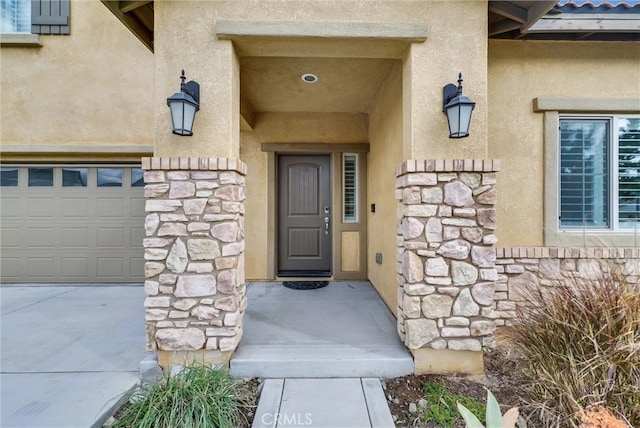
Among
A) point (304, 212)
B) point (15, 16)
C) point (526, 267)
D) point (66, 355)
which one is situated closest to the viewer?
point (66, 355)

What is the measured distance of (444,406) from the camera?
76.5 inches

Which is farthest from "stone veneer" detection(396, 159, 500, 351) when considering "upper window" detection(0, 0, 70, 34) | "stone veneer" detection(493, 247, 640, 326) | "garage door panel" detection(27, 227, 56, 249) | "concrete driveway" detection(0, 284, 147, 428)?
"upper window" detection(0, 0, 70, 34)

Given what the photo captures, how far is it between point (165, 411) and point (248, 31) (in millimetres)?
2796

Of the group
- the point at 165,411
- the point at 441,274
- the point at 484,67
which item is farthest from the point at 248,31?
the point at 165,411

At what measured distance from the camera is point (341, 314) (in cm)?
312

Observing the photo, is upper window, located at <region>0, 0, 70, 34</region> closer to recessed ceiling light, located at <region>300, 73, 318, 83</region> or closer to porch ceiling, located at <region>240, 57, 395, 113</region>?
porch ceiling, located at <region>240, 57, 395, 113</region>

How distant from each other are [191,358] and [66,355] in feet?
3.99

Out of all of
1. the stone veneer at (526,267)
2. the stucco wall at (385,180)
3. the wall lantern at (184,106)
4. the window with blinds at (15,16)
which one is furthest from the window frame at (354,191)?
the window with blinds at (15,16)

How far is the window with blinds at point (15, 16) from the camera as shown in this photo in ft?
14.4

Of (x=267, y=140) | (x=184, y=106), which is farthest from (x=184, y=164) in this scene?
(x=267, y=140)

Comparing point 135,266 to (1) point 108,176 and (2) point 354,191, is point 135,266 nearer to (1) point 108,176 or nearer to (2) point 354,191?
(1) point 108,176

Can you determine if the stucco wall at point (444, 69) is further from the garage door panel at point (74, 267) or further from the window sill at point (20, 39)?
the window sill at point (20, 39)

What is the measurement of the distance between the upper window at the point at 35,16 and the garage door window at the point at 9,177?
7.09ft

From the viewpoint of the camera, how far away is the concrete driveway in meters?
1.86
